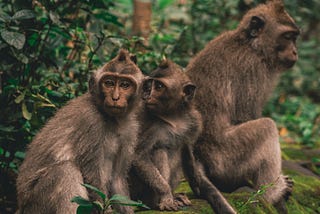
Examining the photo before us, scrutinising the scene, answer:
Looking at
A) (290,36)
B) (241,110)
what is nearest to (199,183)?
(241,110)

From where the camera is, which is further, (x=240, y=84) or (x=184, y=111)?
(x=240, y=84)

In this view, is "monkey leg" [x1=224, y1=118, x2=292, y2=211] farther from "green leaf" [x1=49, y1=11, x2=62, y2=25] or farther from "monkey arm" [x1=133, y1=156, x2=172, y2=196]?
"green leaf" [x1=49, y1=11, x2=62, y2=25]

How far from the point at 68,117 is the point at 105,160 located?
605 mm

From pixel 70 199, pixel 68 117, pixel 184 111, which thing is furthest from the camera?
pixel 184 111

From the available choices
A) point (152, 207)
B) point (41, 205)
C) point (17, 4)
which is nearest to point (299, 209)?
point (152, 207)

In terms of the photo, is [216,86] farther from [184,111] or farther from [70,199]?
[70,199]

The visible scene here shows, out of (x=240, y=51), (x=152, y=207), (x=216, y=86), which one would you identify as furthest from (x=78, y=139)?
(x=240, y=51)

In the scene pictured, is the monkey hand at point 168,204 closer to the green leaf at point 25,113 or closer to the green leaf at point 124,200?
the green leaf at point 124,200

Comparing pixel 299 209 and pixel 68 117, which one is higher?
pixel 68 117

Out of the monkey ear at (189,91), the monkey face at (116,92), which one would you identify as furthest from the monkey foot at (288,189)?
the monkey face at (116,92)

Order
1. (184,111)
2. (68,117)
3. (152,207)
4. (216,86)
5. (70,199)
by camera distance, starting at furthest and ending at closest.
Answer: (216,86) < (184,111) < (152,207) < (68,117) < (70,199)

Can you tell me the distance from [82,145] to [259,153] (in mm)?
2747

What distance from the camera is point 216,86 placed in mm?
8586

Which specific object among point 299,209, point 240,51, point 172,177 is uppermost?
point 240,51
